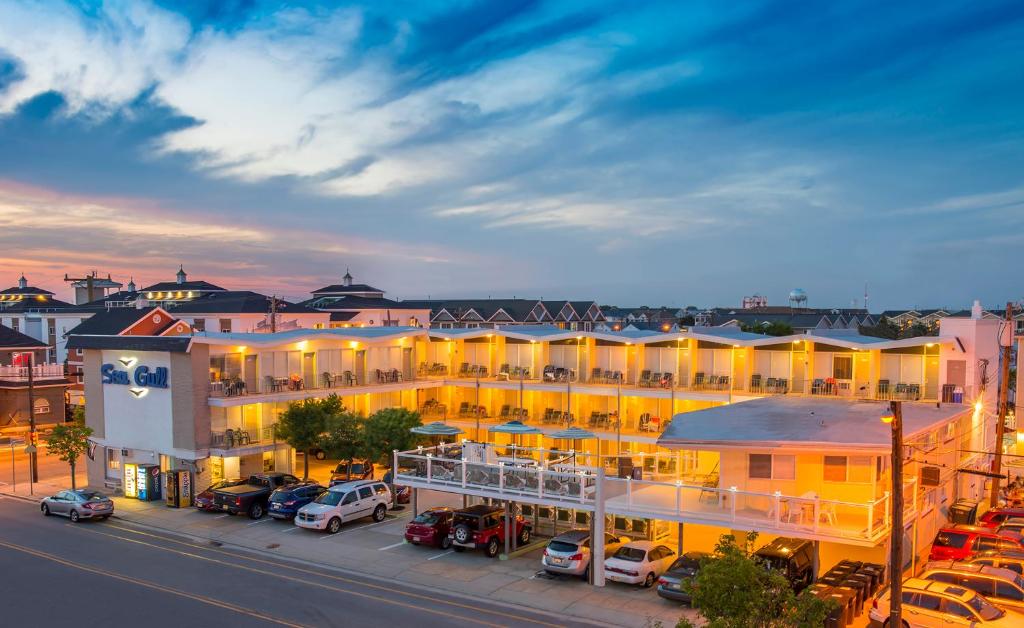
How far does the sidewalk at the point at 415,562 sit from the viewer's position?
21.9 meters

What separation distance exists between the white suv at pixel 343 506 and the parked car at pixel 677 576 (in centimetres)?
1316

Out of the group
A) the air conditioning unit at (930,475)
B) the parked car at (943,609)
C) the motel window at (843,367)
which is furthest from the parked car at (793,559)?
the motel window at (843,367)

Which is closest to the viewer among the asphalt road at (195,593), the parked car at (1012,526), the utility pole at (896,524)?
the utility pole at (896,524)

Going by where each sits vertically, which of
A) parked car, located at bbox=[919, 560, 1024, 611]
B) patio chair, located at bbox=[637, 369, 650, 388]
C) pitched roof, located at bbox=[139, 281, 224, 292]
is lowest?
parked car, located at bbox=[919, 560, 1024, 611]

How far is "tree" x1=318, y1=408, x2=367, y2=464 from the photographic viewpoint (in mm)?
35719

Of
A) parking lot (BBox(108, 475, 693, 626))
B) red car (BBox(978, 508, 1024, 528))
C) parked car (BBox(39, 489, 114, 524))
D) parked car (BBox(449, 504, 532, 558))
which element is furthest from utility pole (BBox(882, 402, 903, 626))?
parked car (BBox(39, 489, 114, 524))

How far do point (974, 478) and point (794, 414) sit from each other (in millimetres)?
17236

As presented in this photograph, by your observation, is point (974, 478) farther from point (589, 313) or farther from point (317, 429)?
point (589, 313)

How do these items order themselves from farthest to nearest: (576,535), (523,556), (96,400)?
(96,400), (523,556), (576,535)

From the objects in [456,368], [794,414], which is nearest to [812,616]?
[794,414]

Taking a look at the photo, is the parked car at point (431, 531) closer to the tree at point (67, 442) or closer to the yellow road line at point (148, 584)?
the yellow road line at point (148, 584)

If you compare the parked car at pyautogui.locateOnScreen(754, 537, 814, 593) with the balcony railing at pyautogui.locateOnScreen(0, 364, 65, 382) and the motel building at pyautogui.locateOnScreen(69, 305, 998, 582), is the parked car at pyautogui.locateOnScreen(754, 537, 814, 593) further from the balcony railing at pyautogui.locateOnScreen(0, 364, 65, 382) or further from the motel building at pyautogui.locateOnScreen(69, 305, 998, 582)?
the balcony railing at pyautogui.locateOnScreen(0, 364, 65, 382)

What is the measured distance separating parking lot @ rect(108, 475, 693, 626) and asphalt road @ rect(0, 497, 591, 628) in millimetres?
858

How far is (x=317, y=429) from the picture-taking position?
37000 millimetres
